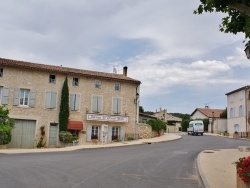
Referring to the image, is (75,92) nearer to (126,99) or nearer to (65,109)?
(65,109)

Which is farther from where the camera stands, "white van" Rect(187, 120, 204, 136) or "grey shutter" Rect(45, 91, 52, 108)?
"white van" Rect(187, 120, 204, 136)

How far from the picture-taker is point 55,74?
3112cm

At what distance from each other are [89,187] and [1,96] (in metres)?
22.7

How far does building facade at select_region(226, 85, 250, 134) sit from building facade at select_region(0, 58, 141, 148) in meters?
17.9

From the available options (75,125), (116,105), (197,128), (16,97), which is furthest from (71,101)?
(197,128)

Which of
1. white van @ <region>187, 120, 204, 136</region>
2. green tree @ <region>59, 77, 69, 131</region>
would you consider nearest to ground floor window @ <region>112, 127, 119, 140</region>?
green tree @ <region>59, 77, 69, 131</region>

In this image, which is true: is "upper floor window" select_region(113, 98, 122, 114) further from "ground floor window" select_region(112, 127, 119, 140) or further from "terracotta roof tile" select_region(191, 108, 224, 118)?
"terracotta roof tile" select_region(191, 108, 224, 118)

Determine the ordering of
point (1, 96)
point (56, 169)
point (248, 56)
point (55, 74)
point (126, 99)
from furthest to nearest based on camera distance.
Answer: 1. point (126, 99)
2. point (55, 74)
3. point (1, 96)
4. point (56, 169)
5. point (248, 56)

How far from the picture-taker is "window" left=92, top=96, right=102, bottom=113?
32.1m

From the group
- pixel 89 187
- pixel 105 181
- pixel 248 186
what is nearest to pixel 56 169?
pixel 105 181

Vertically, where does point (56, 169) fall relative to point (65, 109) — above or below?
below

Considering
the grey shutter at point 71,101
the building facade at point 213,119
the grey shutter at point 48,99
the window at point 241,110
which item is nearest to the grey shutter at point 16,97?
the grey shutter at point 48,99

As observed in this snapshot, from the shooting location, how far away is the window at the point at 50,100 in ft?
99.8

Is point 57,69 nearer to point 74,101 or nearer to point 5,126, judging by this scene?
point 74,101
